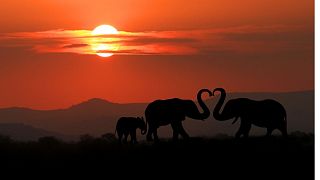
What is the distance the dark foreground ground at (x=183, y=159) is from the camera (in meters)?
28.8

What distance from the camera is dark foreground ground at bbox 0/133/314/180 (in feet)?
94.5

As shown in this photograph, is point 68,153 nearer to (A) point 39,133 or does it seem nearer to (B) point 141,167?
(B) point 141,167

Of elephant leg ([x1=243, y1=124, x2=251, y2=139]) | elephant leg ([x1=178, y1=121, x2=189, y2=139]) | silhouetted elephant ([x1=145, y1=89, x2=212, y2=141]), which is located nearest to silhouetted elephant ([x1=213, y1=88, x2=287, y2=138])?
elephant leg ([x1=243, y1=124, x2=251, y2=139])

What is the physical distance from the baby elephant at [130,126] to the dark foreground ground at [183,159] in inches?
208

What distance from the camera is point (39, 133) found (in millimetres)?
173500

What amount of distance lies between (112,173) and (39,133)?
14727 centimetres

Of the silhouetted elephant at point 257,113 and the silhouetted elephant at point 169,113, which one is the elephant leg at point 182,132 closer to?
the silhouetted elephant at point 169,113

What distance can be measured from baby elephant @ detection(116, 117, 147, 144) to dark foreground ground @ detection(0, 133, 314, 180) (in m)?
5.28

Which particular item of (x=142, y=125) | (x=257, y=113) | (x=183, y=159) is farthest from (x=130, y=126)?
(x=183, y=159)

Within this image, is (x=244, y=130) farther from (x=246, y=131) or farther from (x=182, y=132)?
(x=182, y=132)

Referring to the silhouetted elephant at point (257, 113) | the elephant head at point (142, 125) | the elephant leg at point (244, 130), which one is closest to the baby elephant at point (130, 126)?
the elephant head at point (142, 125)

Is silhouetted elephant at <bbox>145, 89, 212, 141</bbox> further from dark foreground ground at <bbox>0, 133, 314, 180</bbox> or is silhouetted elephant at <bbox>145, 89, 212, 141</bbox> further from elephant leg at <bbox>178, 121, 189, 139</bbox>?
dark foreground ground at <bbox>0, 133, 314, 180</bbox>

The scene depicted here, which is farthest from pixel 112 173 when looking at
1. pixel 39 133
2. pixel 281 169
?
pixel 39 133

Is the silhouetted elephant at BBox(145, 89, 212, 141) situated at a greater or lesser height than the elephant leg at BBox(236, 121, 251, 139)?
greater
